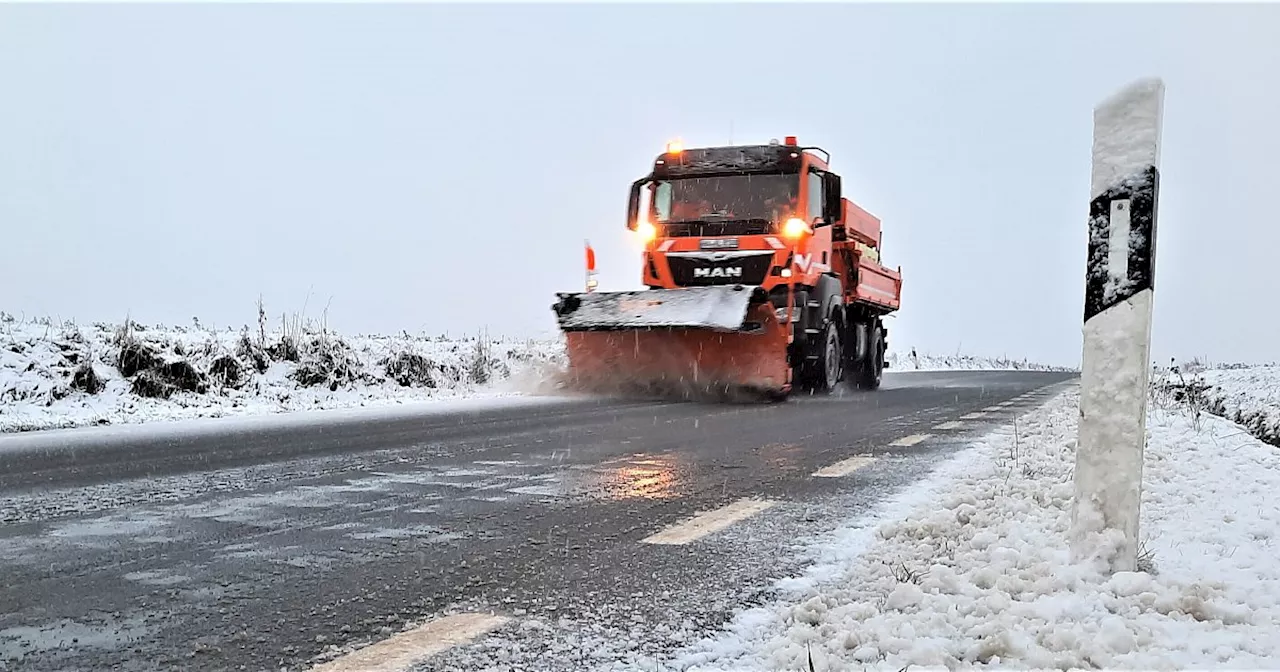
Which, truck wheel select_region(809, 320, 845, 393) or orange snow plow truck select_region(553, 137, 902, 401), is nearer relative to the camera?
orange snow plow truck select_region(553, 137, 902, 401)

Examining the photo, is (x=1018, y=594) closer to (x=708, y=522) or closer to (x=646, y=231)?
(x=708, y=522)

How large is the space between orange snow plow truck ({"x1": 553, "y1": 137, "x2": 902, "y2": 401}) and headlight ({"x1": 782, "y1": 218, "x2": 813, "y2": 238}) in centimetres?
1

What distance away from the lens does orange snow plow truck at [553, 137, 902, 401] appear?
11367 millimetres

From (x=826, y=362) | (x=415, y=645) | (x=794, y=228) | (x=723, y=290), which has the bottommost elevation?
(x=415, y=645)

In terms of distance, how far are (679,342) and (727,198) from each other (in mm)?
1782

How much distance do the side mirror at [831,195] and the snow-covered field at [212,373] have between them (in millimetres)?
3871

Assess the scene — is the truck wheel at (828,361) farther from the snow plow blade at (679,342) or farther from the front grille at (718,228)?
the front grille at (718,228)

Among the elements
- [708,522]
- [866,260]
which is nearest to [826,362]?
[866,260]

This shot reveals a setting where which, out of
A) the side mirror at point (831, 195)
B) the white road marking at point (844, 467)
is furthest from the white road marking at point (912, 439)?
the side mirror at point (831, 195)

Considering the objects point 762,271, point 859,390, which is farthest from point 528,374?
point 859,390

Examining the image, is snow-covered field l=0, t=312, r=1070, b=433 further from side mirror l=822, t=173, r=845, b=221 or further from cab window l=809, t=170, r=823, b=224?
side mirror l=822, t=173, r=845, b=221

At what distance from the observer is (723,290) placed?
11094 mm

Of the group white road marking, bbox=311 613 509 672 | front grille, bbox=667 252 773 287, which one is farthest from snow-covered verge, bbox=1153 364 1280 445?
white road marking, bbox=311 613 509 672

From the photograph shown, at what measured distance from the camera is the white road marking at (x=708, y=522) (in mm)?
3551
